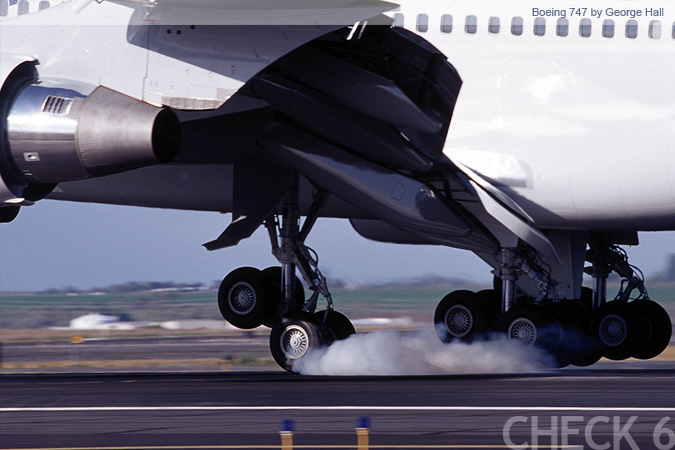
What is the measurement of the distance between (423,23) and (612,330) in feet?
22.6

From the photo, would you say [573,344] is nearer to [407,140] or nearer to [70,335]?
[407,140]

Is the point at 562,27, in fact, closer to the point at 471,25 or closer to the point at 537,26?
the point at 537,26

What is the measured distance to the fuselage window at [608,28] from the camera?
69.1 ft

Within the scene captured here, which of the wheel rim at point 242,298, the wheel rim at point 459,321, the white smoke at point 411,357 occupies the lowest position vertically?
the white smoke at point 411,357

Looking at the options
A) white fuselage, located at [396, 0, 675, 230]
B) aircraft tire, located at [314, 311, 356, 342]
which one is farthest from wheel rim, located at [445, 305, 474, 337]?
white fuselage, located at [396, 0, 675, 230]

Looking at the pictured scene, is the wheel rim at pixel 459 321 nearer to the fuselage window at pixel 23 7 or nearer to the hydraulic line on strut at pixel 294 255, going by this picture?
the hydraulic line on strut at pixel 294 255

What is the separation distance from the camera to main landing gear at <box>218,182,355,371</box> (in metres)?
21.9

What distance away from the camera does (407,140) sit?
2105 cm

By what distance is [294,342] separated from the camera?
71.6 ft

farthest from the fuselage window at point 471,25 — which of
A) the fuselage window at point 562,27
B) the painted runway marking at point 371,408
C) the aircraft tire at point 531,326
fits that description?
the painted runway marking at point 371,408

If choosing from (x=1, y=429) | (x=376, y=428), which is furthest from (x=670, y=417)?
(x=1, y=429)

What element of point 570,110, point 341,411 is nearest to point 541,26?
point 570,110

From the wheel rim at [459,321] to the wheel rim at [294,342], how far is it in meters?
4.01

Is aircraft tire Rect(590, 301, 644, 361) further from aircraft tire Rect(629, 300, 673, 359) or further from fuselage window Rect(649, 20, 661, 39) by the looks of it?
fuselage window Rect(649, 20, 661, 39)
